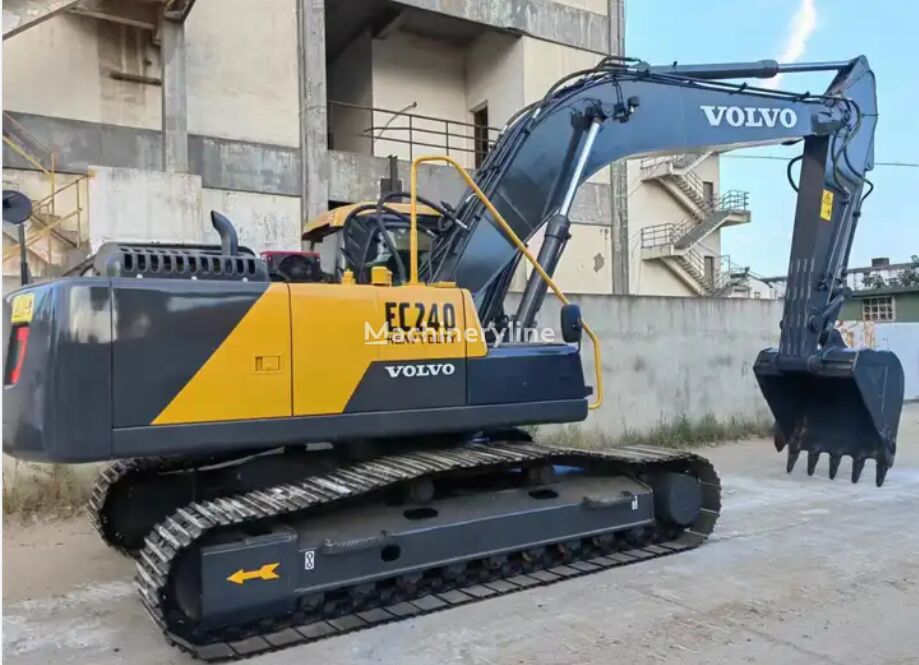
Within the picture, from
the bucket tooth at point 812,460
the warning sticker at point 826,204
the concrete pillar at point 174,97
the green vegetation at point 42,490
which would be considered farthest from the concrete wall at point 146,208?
the bucket tooth at point 812,460

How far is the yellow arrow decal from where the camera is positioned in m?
4.12

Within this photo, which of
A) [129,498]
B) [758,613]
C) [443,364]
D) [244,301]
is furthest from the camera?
[129,498]

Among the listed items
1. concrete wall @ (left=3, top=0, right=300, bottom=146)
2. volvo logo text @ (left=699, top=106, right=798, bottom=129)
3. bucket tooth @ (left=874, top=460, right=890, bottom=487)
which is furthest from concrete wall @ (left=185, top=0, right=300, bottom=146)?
bucket tooth @ (left=874, top=460, right=890, bottom=487)

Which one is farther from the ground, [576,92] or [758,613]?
[576,92]

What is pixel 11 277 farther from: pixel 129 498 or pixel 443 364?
pixel 443 364

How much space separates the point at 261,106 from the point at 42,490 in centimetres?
850

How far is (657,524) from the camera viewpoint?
5957mm

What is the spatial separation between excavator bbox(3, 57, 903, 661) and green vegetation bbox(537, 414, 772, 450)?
413cm

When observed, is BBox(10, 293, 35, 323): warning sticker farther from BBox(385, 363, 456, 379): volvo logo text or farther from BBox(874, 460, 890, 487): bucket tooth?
BBox(874, 460, 890, 487): bucket tooth

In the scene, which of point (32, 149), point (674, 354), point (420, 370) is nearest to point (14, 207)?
point (420, 370)

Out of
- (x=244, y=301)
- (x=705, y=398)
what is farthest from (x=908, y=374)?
(x=244, y=301)

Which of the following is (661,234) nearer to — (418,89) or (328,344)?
(418,89)

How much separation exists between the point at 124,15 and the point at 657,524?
11163mm

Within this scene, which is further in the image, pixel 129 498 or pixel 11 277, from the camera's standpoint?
pixel 11 277
